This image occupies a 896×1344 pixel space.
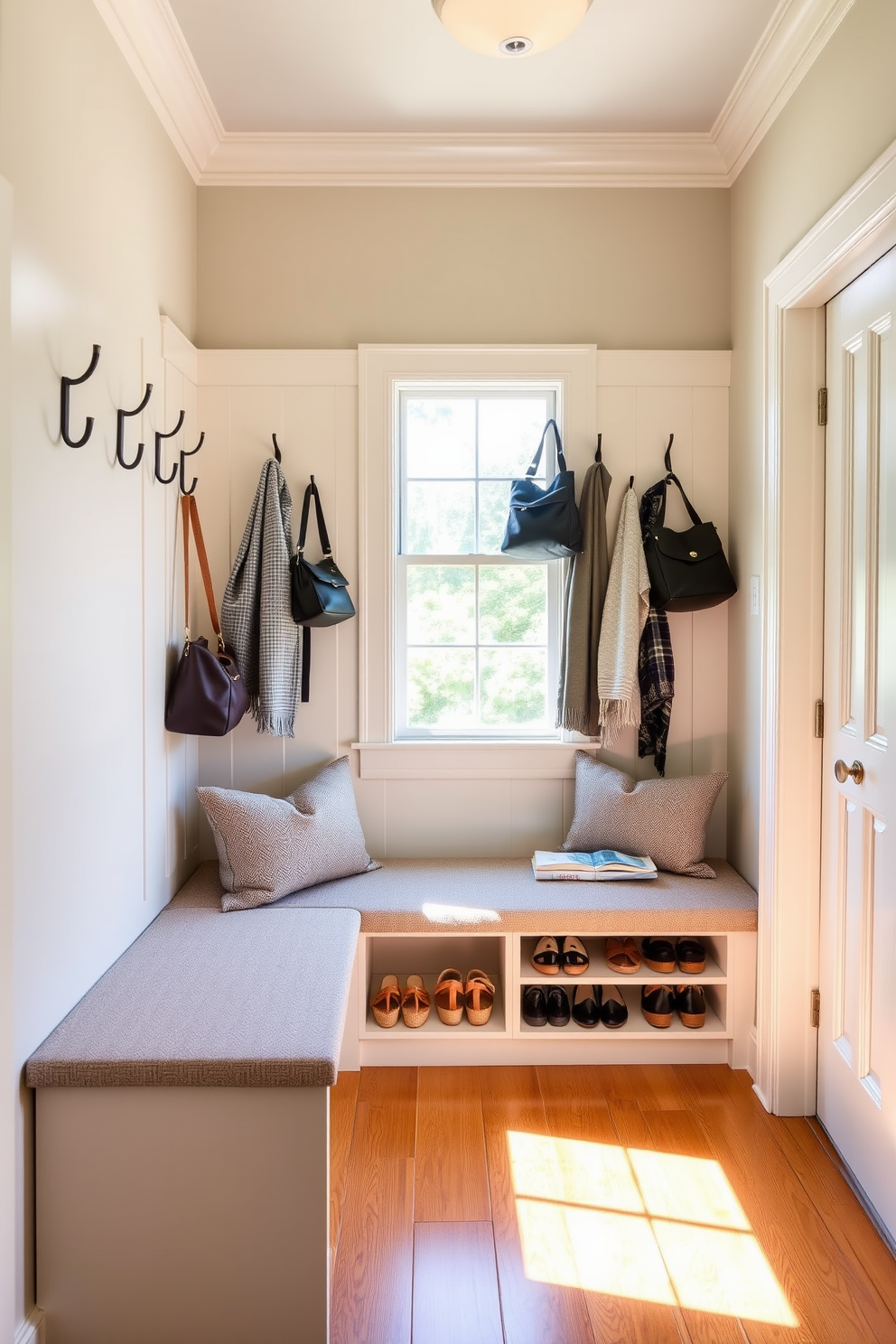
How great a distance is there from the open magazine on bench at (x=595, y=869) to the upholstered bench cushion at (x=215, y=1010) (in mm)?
629

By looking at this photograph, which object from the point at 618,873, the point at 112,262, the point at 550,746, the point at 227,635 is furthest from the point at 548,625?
the point at 112,262

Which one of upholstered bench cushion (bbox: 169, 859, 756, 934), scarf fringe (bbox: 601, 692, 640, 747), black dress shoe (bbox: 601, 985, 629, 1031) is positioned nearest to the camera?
upholstered bench cushion (bbox: 169, 859, 756, 934)

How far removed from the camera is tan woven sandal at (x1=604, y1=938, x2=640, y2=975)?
104 inches

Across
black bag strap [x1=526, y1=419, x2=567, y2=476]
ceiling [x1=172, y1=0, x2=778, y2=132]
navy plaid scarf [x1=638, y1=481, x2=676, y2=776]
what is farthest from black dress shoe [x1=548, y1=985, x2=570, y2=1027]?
ceiling [x1=172, y1=0, x2=778, y2=132]

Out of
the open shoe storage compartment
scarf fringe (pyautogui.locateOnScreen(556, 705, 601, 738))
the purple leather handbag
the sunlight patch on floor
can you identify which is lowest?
the sunlight patch on floor

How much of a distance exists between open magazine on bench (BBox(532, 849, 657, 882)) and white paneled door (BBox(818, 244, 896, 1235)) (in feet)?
1.80

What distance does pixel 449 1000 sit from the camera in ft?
8.68

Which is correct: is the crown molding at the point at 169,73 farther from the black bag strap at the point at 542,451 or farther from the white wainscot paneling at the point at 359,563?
the black bag strap at the point at 542,451

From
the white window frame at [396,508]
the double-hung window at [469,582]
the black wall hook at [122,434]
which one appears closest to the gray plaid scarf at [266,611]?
the white window frame at [396,508]

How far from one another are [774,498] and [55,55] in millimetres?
1893

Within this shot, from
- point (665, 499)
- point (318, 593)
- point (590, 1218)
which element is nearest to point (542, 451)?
point (665, 499)

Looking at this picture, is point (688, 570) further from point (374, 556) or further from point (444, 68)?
point (444, 68)

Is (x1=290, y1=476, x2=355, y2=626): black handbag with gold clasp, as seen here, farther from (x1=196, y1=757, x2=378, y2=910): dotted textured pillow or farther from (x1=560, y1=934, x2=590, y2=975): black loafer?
(x1=560, y1=934, x2=590, y2=975): black loafer

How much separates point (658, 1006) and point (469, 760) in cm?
94
